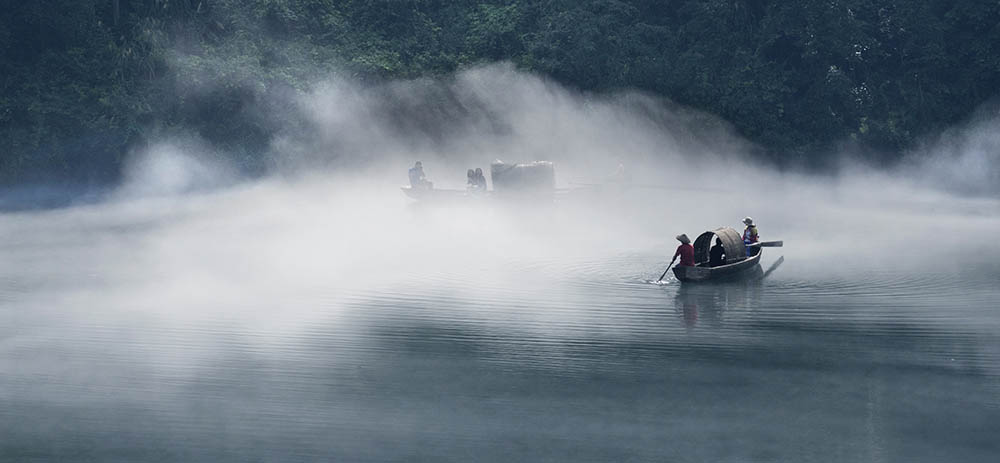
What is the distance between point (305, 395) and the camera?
54.4ft

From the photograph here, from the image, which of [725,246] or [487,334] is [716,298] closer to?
[725,246]

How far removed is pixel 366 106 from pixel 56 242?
21491 millimetres

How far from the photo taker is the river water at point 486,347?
14.7m

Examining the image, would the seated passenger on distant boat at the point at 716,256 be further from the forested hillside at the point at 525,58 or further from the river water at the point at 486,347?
the forested hillside at the point at 525,58

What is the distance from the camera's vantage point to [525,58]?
2119 inches

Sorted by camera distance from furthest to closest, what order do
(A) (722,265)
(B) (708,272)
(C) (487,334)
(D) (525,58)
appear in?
(D) (525,58)
(A) (722,265)
(B) (708,272)
(C) (487,334)

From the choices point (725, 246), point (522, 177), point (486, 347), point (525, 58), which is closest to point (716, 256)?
point (725, 246)

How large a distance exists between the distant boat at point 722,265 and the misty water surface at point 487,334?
13.2 inches

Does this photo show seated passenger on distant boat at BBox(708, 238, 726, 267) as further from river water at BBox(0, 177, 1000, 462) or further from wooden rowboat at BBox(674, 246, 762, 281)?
river water at BBox(0, 177, 1000, 462)

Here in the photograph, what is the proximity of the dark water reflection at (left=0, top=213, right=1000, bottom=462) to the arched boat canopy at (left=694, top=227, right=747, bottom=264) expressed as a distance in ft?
2.18

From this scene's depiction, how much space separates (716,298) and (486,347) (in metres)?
6.57

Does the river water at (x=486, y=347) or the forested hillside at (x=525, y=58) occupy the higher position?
the forested hillside at (x=525, y=58)

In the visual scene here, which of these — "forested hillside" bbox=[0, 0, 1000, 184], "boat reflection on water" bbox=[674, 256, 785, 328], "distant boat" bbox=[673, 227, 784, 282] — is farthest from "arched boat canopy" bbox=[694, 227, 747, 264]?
"forested hillside" bbox=[0, 0, 1000, 184]

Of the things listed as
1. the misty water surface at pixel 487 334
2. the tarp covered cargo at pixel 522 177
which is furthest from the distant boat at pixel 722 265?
the tarp covered cargo at pixel 522 177
